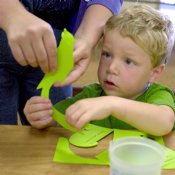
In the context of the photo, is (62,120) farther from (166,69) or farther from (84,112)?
(166,69)

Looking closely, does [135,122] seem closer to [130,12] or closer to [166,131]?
[166,131]

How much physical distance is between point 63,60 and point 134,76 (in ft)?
1.10

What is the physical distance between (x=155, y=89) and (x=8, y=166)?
0.56m

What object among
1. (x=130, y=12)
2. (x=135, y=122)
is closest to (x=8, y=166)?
(x=135, y=122)

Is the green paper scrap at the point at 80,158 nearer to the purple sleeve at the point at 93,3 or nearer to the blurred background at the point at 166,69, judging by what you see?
the purple sleeve at the point at 93,3

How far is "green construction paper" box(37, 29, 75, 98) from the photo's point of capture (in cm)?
81

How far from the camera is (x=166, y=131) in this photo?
96cm

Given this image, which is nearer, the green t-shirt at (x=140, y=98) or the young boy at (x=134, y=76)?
the young boy at (x=134, y=76)

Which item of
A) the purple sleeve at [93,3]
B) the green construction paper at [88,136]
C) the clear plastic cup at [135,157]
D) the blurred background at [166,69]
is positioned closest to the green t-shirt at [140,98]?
the green construction paper at [88,136]

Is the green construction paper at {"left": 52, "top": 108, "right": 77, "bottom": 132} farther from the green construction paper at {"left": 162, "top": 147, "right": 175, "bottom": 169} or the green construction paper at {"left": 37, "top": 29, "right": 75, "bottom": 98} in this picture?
the green construction paper at {"left": 162, "top": 147, "right": 175, "bottom": 169}

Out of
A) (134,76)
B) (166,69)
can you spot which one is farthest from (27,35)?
(166,69)

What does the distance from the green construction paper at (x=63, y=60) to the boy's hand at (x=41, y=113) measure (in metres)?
0.08

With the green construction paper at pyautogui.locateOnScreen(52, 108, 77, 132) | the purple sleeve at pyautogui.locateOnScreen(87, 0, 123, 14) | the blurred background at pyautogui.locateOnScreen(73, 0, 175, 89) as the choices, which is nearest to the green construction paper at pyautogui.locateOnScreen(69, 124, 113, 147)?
the green construction paper at pyautogui.locateOnScreen(52, 108, 77, 132)

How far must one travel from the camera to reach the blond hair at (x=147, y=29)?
108 cm
